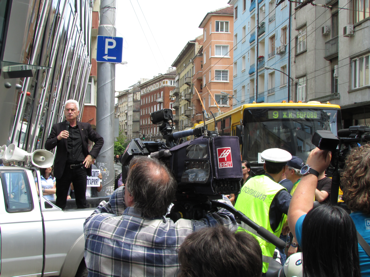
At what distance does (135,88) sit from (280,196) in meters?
123

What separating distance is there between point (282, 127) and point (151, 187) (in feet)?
29.2

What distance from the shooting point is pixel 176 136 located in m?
2.52

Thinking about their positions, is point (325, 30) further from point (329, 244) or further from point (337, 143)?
point (329, 244)

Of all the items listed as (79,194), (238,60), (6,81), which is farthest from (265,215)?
(238,60)

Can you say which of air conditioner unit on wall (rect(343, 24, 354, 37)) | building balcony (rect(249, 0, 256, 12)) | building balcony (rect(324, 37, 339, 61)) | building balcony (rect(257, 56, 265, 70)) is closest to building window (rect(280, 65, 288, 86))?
building balcony (rect(257, 56, 265, 70))

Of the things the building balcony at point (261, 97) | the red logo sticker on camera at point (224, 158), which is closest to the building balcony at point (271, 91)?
the building balcony at point (261, 97)

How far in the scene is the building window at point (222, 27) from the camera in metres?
51.1

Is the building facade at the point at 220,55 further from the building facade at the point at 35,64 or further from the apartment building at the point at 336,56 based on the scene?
the building facade at the point at 35,64

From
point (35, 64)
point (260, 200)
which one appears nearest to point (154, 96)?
point (35, 64)

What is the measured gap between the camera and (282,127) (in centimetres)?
1045

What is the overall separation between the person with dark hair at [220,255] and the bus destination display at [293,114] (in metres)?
9.32

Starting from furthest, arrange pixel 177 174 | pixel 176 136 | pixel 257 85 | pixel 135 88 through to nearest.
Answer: pixel 135 88, pixel 257 85, pixel 176 136, pixel 177 174

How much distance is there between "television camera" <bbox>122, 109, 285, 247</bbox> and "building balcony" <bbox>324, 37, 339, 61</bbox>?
924 inches

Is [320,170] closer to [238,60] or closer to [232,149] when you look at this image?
[232,149]
